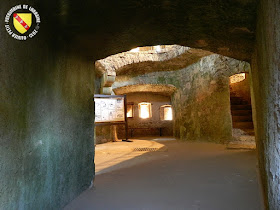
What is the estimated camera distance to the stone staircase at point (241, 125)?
16.4 ft

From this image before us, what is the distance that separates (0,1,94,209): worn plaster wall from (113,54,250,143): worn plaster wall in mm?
4953

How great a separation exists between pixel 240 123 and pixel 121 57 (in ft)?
16.9

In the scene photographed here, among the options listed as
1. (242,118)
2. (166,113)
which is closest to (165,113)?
(166,113)

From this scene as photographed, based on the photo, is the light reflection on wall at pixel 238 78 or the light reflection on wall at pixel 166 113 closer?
the light reflection on wall at pixel 238 78

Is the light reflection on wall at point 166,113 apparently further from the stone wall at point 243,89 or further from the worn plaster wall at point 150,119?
the stone wall at point 243,89

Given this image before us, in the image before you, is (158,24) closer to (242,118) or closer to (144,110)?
(242,118)

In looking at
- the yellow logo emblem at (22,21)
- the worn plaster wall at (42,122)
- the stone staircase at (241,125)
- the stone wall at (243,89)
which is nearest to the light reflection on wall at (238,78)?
the stone wall at (243,89)

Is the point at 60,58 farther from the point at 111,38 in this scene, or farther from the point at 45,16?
the point at 111,38

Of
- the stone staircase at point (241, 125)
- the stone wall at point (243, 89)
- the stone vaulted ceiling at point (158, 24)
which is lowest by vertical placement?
the stone staircase at point (241, 125)

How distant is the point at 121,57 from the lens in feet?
22.7

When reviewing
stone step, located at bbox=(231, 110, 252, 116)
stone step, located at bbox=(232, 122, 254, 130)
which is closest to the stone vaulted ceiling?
stone step, located at bbox=(232, 122, 254, 130)

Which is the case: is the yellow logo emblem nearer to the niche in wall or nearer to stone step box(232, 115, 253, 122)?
stone step box(232, 115, 253, 122)

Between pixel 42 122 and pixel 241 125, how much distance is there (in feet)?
23.5

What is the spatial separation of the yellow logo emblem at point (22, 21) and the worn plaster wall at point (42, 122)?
0.08 m
